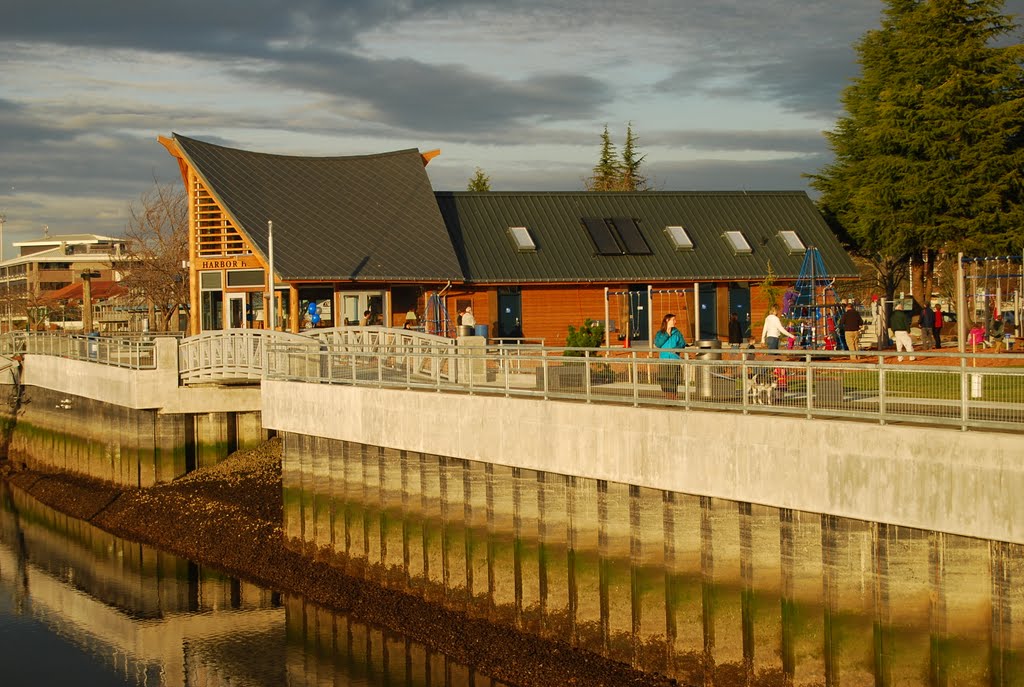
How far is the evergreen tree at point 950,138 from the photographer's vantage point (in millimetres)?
45344

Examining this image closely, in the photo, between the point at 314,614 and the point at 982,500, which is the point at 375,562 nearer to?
the point at 314,614

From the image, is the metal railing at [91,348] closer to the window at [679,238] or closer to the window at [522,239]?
the window at [522,239]

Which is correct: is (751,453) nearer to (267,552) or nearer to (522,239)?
(267,552)

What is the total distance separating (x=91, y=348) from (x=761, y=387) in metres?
33.1

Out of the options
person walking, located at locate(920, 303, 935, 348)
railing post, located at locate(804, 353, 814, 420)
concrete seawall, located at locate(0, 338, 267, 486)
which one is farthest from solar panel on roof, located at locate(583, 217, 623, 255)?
railing post, located at locate(804, 353, 814, 420)

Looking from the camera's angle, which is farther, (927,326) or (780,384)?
(927,326)

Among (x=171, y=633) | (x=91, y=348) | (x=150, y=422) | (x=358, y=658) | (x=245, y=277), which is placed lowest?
(x=171, y=633)

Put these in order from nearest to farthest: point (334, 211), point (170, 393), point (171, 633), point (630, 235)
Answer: point (171, 633) → point (170, 393) → point (334, 211) → point (630, 235)

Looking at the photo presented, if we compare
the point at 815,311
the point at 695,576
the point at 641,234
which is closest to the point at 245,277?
the point at 641,234

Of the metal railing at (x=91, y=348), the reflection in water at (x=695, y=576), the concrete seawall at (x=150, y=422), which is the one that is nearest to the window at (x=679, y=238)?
the concrete seawall at (x=150, y=422)

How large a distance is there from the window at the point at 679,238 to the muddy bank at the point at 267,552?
1993cm

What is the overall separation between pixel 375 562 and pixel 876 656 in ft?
41.7

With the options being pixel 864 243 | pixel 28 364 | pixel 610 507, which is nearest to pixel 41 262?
pixel 28 364

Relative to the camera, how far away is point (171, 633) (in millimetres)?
26422
